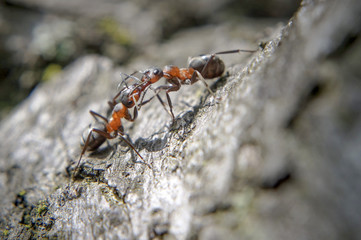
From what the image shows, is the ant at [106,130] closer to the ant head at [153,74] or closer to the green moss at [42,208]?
the ant head at [153,74]

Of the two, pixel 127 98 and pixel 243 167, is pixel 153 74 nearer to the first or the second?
pixel 127 98

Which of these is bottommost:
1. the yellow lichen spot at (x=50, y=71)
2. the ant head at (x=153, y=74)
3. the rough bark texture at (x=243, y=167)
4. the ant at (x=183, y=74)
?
the rough bark texture at (x=243, y=167)

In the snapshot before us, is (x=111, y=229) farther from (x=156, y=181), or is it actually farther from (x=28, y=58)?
(x=28, y=58)

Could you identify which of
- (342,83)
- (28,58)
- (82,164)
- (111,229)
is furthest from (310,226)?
(28,58)

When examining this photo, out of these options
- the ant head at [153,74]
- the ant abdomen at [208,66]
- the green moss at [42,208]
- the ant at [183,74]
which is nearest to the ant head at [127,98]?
the ant at [183,74]

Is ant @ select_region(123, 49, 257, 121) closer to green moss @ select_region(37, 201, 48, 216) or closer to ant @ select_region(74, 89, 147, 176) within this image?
ant @ select_region(74, 89, 147, 176)

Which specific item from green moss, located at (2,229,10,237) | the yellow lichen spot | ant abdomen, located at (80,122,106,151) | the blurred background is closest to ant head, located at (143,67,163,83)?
ant abdomen, located at (80,122,106,151)
